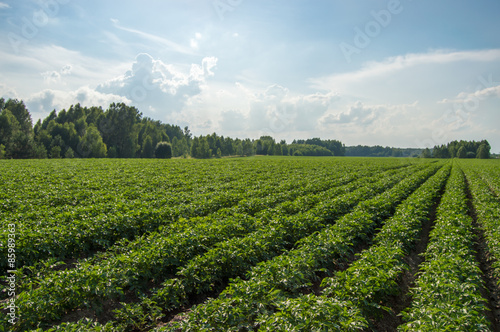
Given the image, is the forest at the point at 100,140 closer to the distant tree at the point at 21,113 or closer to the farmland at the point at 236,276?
the distant tree at the point at 21,113

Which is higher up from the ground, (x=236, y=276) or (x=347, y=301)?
(x=347, y=301)

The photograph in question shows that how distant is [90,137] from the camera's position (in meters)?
73.4

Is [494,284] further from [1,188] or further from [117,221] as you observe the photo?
[1,188]

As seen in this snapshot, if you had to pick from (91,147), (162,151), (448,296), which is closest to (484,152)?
(162,151)

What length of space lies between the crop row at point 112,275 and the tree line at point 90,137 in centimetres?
6961

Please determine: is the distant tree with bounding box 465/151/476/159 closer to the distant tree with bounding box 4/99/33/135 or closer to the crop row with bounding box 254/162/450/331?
the crop row with bounding box 254/162/450/331

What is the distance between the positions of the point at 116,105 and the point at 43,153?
29948mm

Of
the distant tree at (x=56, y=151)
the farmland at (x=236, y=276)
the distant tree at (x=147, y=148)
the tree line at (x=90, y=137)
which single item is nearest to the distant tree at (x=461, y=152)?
the tree line at (x=90, y=137)

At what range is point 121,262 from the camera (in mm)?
6629

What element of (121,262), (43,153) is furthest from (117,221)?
(43,153)

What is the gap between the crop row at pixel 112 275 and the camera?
5031 mm

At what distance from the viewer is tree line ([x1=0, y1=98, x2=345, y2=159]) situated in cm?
6288

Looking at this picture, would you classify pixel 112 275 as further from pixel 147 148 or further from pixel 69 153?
pixel 147 148

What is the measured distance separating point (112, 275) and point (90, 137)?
7825 cm
